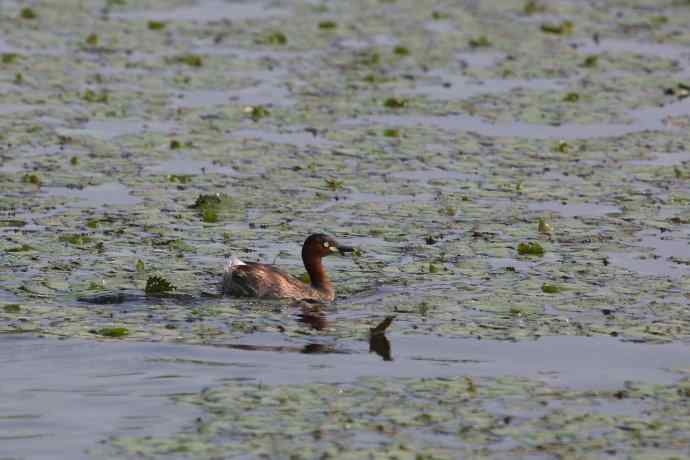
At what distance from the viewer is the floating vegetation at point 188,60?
28.8m

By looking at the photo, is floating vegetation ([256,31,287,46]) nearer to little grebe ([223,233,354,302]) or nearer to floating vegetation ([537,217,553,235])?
floating vegetation ([537,217,553,235])

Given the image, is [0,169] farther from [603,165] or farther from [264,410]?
[264,410]

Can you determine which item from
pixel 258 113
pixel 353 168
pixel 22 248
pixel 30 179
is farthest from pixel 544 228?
pixel 258 113

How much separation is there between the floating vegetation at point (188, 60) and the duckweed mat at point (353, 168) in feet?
0.28

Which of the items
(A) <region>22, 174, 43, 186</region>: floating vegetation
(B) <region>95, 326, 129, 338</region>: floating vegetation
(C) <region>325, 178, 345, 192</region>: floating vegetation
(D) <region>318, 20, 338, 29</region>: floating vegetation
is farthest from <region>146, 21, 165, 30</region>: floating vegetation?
(B) <region>95, 326, 129, 338</region>: floating vegetation

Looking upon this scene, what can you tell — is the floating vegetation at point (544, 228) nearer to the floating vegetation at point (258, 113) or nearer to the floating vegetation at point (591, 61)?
the floating vegetation at point (258, 113)

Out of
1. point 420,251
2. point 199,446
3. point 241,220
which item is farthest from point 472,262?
point 199,446

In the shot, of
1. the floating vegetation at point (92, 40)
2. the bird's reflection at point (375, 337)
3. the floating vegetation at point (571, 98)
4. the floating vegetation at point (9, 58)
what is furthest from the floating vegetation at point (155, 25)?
the bird's reflection at point (375, 337)

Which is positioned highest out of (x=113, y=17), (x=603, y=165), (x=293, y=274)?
(x=113, y=17)

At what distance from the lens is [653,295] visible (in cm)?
1598

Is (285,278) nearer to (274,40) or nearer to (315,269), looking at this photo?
(315,269)

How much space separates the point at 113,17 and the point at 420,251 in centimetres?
1774

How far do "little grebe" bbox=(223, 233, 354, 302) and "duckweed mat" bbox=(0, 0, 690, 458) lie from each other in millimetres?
163

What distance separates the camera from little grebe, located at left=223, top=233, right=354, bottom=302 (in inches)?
629
